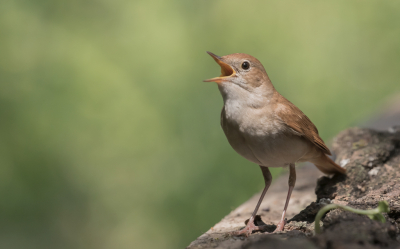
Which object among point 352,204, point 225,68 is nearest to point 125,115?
point 225,68

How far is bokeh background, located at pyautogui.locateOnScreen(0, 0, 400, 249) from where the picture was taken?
5.25 meters

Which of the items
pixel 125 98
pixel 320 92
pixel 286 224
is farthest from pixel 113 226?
pixel 320 92

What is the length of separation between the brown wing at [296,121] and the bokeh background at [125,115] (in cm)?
220

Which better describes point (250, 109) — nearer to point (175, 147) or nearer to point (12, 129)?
point (175, 147)

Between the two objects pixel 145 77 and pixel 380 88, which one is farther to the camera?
pixel 380 88

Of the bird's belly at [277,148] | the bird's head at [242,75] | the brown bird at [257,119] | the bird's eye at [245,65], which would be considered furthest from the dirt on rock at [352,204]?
the bird's eye at [245,65]

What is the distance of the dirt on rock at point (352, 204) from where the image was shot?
65.8 inches

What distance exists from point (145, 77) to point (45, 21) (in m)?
1.76

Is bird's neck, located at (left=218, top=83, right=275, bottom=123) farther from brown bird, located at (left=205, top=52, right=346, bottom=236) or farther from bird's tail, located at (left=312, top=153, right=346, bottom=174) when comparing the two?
bird's tail, located at (left=312, top=153, right=346, bottom=174)

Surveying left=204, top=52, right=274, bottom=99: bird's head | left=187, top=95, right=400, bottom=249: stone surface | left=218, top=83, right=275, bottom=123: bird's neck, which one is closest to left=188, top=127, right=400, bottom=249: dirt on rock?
left=187, top=95, right=400, bottom=249: stone surface

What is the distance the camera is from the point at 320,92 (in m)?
6.57

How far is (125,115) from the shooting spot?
5.80 metres

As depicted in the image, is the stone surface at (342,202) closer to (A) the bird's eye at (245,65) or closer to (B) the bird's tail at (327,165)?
(B) the bird's tail at (327,165)

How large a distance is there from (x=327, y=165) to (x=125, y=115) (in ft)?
11.3
